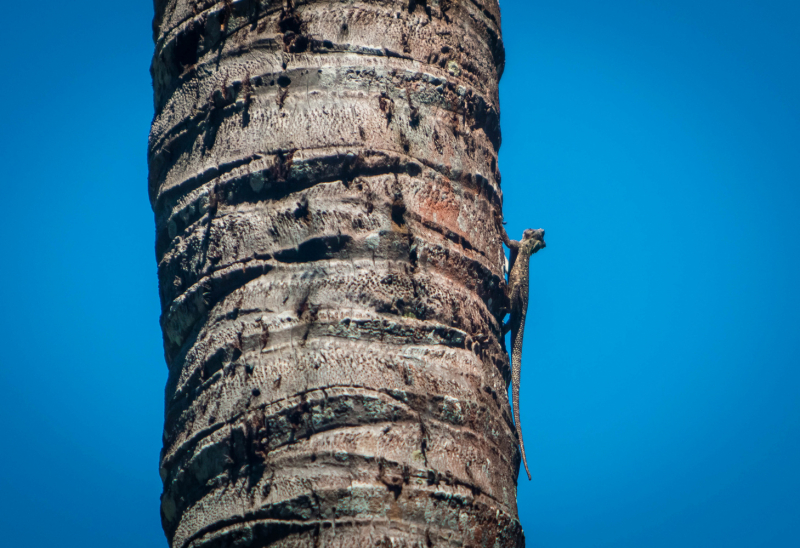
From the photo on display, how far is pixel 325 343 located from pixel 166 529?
29.0 inches

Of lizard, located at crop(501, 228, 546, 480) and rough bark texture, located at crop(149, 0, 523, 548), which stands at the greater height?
lizard, located at crop(501, 228, 546, 480)

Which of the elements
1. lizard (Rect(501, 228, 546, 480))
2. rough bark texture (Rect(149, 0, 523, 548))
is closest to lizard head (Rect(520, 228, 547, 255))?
lizard (Rect(501, 228, 546, 480))

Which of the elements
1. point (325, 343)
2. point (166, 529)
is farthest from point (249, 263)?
point (166, 529)

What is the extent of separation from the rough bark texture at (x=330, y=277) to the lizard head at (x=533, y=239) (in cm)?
572

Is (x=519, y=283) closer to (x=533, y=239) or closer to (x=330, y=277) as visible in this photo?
(x=533, y=239)

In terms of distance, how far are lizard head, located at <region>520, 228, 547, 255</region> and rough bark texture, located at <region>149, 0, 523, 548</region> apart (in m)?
5.72

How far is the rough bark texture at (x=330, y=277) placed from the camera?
1851mm

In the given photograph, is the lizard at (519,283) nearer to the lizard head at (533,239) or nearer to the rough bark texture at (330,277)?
the lizard head at (533,239)

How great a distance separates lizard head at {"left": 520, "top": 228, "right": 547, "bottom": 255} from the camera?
827cm

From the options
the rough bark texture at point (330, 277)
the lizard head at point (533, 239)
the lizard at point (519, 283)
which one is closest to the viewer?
the rough bark texture at point (330, 277)

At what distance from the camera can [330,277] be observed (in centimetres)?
205

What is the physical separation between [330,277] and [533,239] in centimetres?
649

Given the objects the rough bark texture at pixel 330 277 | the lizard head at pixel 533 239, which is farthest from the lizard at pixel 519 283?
the rough bark texture at pixel 330 277

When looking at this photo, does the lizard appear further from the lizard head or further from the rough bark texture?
the rough bark texture
